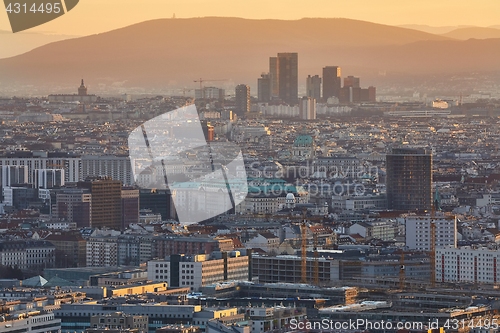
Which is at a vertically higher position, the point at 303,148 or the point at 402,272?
the point at 303,148

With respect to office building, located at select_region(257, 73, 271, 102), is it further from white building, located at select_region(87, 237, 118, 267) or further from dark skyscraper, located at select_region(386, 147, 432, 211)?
white building, located at select_region(87, 237, 118, 267)

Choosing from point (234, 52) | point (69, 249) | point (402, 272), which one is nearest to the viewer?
point (402, 272)

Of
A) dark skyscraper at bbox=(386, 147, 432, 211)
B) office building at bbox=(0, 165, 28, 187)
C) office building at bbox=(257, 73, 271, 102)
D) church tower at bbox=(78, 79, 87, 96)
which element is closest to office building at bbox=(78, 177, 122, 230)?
dark skyscraper at bbox=(386, 147, 432, 211)

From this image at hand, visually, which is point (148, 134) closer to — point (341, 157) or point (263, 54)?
point (341, 157)

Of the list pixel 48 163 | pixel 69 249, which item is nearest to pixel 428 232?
pixel 69 249

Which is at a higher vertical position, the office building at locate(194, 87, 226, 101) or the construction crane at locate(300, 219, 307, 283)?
the office building at locate(194, 87, 226, 101)

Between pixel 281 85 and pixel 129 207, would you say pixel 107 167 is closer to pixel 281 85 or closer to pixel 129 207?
pixel 129 207

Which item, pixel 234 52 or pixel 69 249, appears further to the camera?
pixel 234 52
